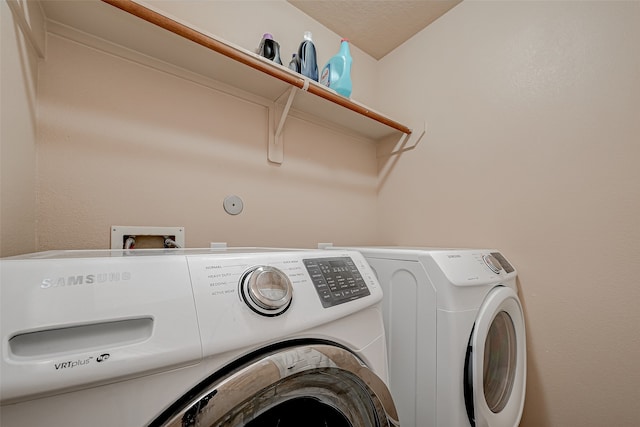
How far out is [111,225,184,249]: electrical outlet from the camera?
969 mm

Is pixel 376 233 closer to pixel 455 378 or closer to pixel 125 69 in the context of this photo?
pixel 455 378

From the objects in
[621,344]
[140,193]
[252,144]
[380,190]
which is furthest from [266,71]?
[621,344]

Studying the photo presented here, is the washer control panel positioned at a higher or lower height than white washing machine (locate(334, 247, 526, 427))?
higher

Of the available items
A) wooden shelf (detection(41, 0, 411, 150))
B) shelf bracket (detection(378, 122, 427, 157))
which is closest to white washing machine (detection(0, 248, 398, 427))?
wooden shelf (detection(41, 0, 411, 150))

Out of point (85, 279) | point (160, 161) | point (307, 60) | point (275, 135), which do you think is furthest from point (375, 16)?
point (85, 279)

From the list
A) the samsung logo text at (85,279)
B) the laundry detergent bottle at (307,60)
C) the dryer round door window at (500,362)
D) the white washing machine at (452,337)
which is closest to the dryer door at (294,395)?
the samsung logo text at (85,279)

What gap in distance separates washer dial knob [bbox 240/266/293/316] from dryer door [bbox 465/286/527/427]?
27.5 inches

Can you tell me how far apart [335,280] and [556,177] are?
3.69 ft

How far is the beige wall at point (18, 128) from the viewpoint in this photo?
2.10ft

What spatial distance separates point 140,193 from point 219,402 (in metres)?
0.93

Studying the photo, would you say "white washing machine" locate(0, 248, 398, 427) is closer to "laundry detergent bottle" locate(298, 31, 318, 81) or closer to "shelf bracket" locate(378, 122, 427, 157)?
"laundry detergent bottle" locate(298, 31, 318, 81)

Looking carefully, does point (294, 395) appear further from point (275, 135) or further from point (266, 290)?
point (275, 135)

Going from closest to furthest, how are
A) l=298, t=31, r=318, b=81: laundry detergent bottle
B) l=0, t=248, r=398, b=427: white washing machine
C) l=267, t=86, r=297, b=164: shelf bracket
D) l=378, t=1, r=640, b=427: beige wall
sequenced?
l=0, t=248, r=398, b=427: white washing machine → l=378, t=1, r=640, b=427: beige wall → l=298, t=31, r=318, b=81: laundry detergent bottle → l=267, t=86, r=297, b=164: shelf bracket

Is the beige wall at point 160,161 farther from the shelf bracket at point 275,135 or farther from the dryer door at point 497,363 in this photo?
the dryer door at point 497,363
